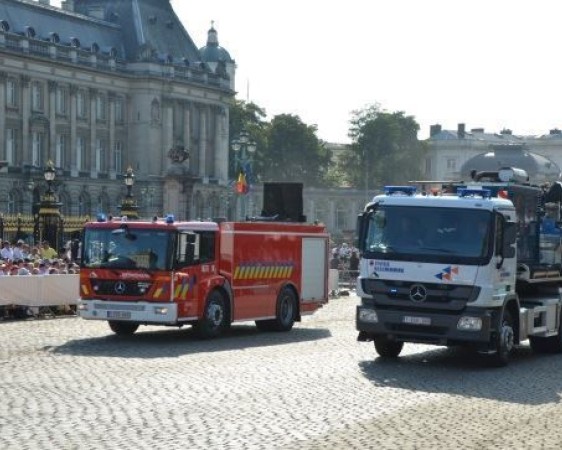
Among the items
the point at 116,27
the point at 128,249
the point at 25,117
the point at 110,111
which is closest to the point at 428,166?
the point at 116,27

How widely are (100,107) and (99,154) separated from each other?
4069 mm

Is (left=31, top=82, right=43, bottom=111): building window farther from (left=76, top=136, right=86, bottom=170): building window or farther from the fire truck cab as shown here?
the fire truck cab

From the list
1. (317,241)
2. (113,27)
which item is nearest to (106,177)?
(113,27)

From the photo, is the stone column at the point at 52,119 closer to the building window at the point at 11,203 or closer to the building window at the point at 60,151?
the building window at the point at 60,151

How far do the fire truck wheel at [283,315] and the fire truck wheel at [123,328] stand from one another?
3228mm

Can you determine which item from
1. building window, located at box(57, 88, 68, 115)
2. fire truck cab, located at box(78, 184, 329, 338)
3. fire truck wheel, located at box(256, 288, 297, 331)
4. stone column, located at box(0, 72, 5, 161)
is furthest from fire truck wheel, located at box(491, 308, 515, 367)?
building window, located at box(57, 88, 68, 115)

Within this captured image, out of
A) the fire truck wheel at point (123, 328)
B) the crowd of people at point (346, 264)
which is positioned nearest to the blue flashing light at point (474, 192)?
the fire truck wheel at point (123, 328)

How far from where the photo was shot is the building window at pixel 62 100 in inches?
4392

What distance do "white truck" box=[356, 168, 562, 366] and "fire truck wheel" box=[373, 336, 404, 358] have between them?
0.39 ft

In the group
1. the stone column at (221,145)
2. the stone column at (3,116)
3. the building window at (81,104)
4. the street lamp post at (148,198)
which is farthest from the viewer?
the stone column at (221,145)

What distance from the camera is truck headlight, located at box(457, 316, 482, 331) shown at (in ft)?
73.3

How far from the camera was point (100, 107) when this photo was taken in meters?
118

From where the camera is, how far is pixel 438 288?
22531 mm

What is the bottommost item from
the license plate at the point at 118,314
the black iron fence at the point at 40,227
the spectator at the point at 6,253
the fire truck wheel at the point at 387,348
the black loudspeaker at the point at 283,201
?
the fire truck wheel at the point at 387,348
